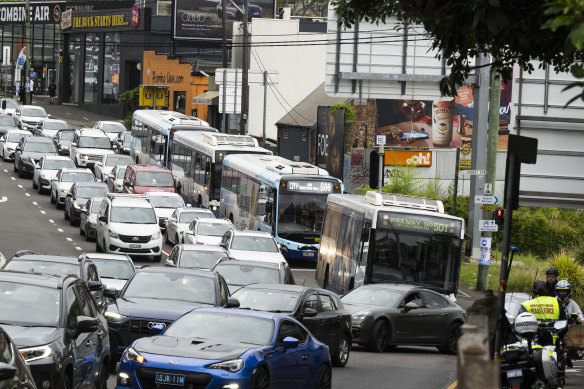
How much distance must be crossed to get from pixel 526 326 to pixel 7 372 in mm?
7316

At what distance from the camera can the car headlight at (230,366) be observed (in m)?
13.7

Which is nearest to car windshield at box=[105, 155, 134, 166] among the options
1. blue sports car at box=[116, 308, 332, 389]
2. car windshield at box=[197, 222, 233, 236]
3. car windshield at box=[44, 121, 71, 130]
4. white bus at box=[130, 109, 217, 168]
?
white bus at box=[130, 109, 217, 168]

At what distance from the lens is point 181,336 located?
14.9 m

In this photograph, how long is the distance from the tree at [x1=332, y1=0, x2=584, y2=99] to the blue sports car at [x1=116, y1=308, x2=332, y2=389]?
13.7ft

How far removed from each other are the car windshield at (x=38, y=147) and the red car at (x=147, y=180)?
27.7 feet

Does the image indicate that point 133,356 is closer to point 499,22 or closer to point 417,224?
point 499,22

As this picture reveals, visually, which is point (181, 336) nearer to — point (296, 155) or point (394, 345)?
point (394, 345)

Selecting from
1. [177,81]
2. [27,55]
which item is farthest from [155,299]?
[177,81]

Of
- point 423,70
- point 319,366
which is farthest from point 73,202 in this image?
point 319,366

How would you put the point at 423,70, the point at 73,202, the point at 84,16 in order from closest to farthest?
1. the point at 423,70
2. the point at 73,202
3. the point at 84,16

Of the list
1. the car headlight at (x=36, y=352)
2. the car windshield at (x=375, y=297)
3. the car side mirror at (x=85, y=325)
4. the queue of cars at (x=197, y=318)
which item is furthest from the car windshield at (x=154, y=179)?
the car headlight at (x=36, y=352)

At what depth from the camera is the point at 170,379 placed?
44.8 ft

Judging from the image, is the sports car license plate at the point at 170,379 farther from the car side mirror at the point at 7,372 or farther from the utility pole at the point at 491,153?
the utility pole at the point at 491,153

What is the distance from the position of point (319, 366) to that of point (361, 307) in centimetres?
799
